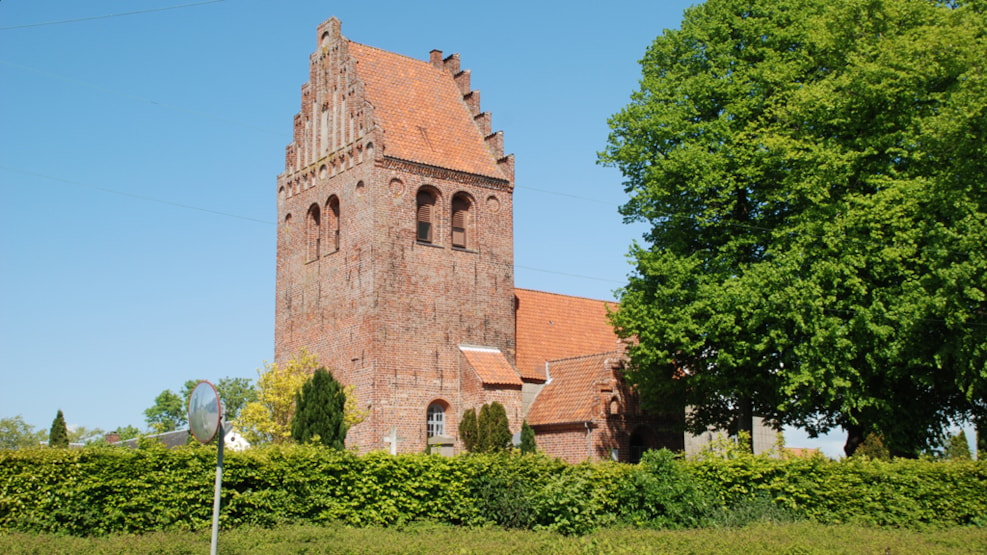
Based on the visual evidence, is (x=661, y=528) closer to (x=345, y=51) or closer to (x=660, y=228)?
(x=660, y=228)

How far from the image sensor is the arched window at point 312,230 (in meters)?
36.1

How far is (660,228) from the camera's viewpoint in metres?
29.1

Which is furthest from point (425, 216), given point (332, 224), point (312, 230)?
point (312, 230)

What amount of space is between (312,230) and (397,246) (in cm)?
466

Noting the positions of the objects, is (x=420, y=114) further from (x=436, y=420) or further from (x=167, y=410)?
(x=167, y=410)

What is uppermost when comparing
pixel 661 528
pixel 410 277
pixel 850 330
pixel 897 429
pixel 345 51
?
pixel 345 51

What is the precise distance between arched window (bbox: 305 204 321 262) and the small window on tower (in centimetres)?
410

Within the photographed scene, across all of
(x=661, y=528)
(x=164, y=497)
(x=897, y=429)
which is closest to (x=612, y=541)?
(x=661, y=528)

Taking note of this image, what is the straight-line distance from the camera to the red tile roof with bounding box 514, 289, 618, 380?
123ft

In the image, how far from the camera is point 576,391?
34.5 metres

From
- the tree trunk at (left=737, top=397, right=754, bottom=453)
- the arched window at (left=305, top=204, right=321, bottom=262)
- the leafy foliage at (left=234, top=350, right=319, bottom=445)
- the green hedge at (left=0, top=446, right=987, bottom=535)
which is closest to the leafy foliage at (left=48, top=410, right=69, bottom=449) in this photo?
the leafy foliage at (left=234, top=350, right=319, bottom=445)

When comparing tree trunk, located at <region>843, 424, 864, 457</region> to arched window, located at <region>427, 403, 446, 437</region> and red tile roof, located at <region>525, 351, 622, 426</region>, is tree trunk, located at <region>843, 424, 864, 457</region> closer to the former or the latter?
red tile roof, located at <region>525, 351, 622, 426</region>

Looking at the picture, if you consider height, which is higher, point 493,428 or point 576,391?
point 576,391

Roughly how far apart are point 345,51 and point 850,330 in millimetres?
20356
